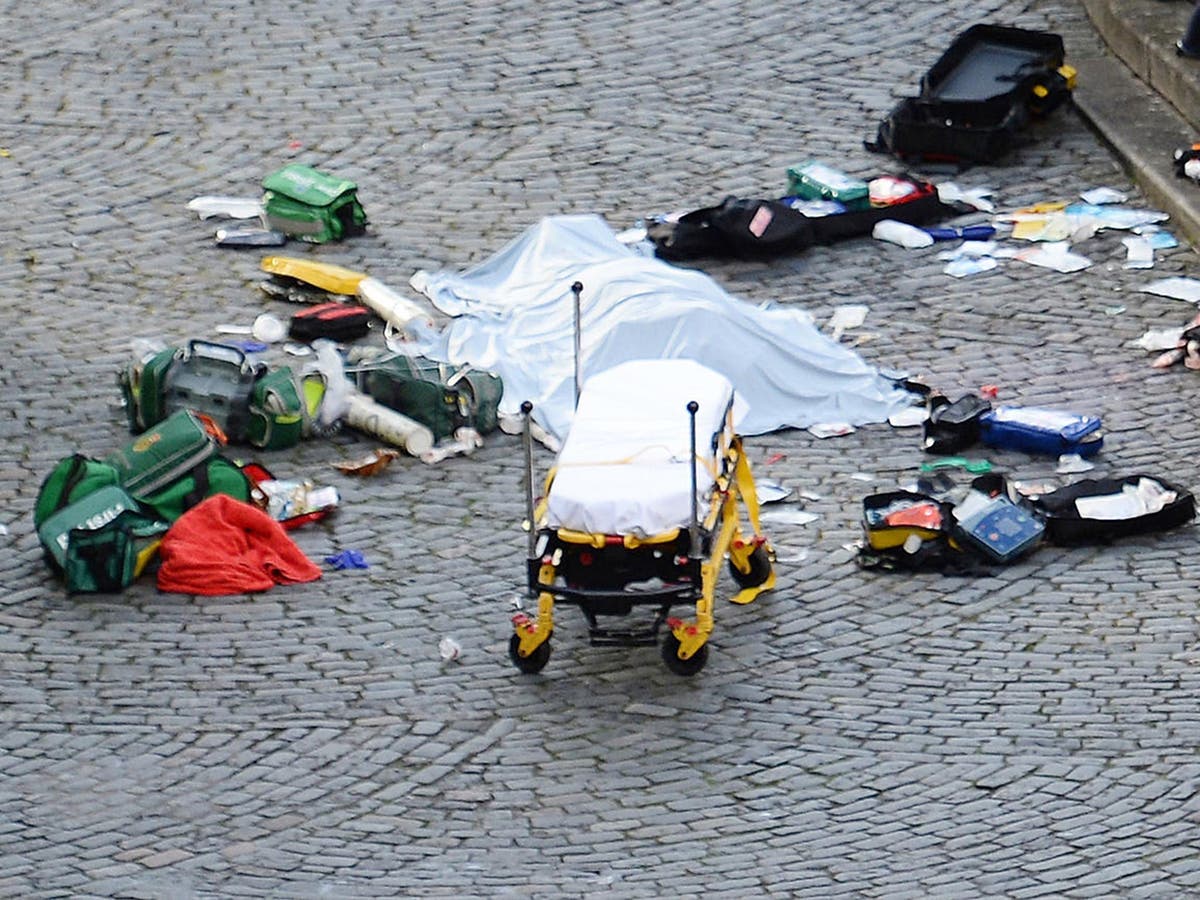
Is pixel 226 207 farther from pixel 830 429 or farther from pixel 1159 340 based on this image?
pixel 1159 340

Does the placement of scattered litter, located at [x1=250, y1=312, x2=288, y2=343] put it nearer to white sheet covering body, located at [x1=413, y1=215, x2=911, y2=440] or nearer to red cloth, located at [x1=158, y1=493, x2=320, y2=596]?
white sheet covering body, located at [x1=413, y1=215, x2=911, y2=440]

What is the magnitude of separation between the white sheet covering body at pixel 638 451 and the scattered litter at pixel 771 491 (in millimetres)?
1198

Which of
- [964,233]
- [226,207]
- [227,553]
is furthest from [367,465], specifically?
[964,233]

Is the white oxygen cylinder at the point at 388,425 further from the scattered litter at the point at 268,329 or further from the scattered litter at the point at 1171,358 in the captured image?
the scattered litter at the point at 1171,358

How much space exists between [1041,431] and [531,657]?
129 inches

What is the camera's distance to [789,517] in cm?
1026

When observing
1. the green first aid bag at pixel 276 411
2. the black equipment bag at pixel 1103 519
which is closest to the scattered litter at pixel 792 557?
the black equipment bag at pixel 1103 519

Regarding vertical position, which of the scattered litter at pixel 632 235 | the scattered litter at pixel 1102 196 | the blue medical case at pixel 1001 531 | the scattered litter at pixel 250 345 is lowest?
the scattered litter at pixel 1102 196

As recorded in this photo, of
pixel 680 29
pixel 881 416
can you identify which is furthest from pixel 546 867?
pixel 680 29

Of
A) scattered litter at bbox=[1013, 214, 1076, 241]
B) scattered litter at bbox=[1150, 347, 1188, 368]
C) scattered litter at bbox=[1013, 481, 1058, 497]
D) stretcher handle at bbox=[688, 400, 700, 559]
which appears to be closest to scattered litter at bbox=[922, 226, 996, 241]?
Result: scattered litter at bbox=[1013, 214, 1076, 241]

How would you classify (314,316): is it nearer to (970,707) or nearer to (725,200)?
(725,200)

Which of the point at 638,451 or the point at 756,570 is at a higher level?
the point at 638,451

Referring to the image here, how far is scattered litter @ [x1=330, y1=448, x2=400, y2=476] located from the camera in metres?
10.8

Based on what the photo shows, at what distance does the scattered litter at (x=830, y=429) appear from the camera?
36.7ft
